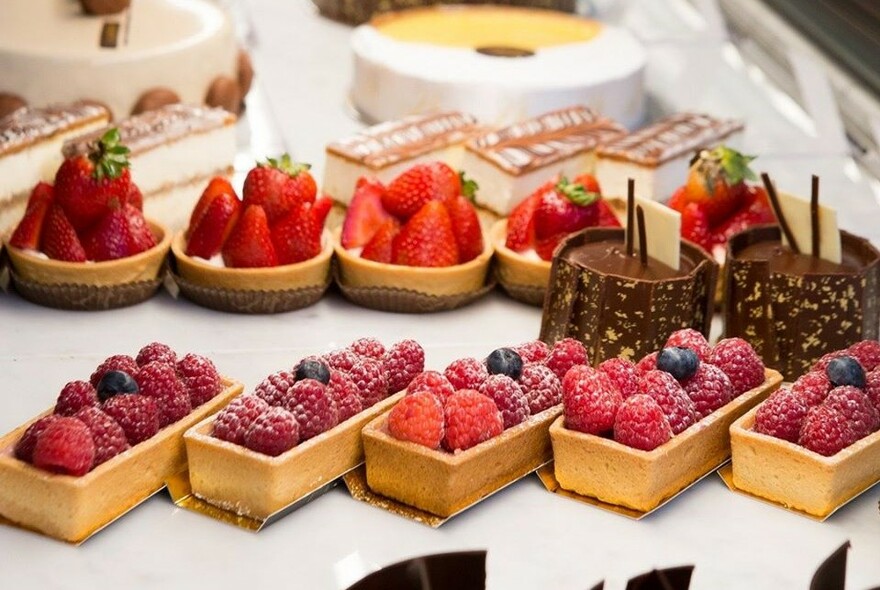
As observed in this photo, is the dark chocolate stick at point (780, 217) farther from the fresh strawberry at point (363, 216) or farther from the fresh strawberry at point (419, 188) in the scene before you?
the fresh strawberry at point (363, 216)

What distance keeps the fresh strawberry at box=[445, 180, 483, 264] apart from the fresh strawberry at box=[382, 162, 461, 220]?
3 centimetres

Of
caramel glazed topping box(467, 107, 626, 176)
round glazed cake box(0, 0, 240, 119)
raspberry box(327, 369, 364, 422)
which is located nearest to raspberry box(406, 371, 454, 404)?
raspberry box(327, 369, 364, 422)

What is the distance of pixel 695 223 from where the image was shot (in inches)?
135

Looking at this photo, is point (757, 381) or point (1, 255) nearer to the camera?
point (757, 381)

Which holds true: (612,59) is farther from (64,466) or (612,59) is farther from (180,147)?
(64,466)

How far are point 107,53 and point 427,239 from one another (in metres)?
1.34

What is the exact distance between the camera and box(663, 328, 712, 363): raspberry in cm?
277

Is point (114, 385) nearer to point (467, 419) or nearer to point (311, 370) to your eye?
point (311, 370)

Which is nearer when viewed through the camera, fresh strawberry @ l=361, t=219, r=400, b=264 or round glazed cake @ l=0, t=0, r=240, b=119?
fresh strawberry @ l=361, t=219, r=400, b=264

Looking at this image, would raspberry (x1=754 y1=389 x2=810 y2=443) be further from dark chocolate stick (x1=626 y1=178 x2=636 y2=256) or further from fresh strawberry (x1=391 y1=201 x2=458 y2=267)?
fresh strawberry (x1=391 y1=201 x2=458 y2=267)

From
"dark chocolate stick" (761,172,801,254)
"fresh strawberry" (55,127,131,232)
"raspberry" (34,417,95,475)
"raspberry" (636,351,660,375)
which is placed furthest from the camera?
"fresh strawberry" (55,127,131,232)

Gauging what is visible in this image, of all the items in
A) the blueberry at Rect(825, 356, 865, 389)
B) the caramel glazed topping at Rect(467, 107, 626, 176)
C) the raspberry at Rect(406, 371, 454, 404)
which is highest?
the blueberry at Rect(825, 356, 865, 389)

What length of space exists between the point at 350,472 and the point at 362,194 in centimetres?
105

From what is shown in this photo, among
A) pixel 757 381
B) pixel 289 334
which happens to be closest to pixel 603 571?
pixel 757 381
